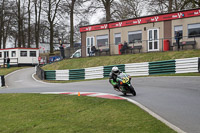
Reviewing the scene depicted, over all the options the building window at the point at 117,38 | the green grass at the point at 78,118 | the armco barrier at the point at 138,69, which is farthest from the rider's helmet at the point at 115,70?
the building window at the point at 117,38

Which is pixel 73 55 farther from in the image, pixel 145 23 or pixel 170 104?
pixel 170 104

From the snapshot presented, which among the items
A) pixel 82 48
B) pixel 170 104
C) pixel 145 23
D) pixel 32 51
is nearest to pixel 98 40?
pixel 82 48

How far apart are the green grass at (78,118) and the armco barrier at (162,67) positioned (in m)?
10.5

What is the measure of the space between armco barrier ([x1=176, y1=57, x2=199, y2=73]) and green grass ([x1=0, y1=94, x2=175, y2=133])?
1024cm

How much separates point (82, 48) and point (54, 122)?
24.3 m

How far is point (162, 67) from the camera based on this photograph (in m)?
20.3

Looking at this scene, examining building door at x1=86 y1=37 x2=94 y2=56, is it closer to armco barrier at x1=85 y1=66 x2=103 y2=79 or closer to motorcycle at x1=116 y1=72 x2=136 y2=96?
armco barrier at x1=85 y1=66 x2=103 y2=79

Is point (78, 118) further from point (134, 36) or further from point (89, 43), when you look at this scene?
point (89, 43)

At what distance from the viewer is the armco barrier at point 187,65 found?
18.6 m

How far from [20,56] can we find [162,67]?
1156 inches

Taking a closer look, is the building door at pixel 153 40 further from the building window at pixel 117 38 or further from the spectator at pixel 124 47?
the building window at pixel 117 38

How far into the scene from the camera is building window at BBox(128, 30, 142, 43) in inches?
1104

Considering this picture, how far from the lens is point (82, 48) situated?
3147 cm

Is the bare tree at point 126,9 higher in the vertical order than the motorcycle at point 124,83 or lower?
higher
